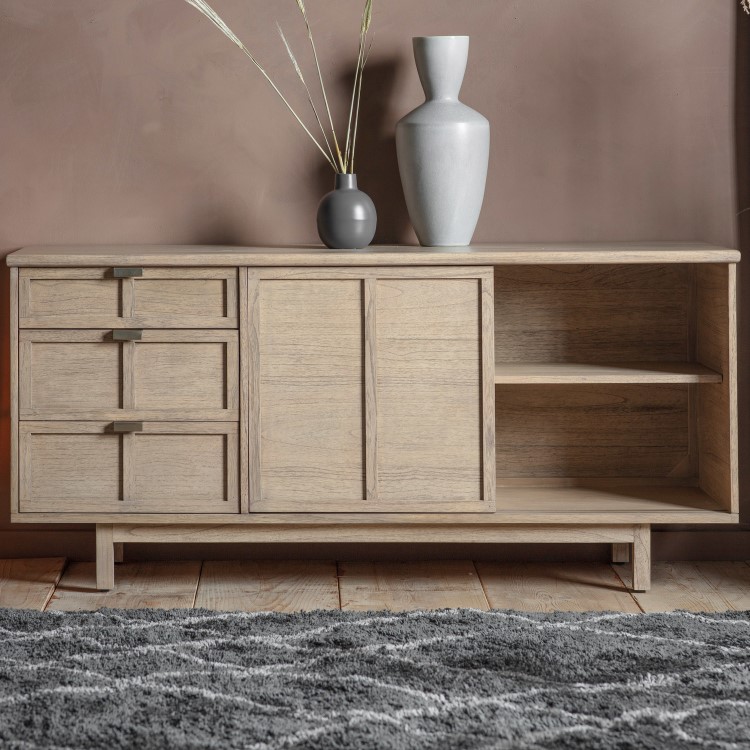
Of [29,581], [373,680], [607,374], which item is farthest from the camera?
[29,581]

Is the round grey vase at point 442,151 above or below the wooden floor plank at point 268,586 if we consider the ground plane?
above

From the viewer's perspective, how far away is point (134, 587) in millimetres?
2744

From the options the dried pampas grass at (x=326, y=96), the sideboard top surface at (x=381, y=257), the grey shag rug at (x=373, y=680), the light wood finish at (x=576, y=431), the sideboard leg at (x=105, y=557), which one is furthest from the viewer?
the light wood finish at (x=576, y=431)

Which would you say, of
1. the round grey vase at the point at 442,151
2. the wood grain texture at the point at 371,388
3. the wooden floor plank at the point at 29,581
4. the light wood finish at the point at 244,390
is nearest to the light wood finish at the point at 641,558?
the wood grain texture at the point at 371,388

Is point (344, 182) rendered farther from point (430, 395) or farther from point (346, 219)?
point (430, 395)

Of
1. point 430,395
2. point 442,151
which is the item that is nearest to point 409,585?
point 430,395

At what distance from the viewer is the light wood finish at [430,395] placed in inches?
102

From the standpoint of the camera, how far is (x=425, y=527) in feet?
8.70

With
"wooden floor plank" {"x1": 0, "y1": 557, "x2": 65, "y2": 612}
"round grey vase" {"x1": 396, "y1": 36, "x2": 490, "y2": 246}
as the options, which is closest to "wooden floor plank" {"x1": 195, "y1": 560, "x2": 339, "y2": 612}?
"wooden floor plank" {"x1": 0, "y1": 557, "x2": 65, "y2": 612}

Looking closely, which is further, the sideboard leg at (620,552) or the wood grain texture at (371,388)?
the sideboard leg at (620,552)

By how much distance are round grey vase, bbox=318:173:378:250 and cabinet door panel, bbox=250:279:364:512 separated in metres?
0.16

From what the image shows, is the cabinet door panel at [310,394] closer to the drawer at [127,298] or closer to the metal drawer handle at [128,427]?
the drawer at [127,298]

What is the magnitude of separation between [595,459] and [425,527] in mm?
611

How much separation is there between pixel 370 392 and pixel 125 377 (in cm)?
60
